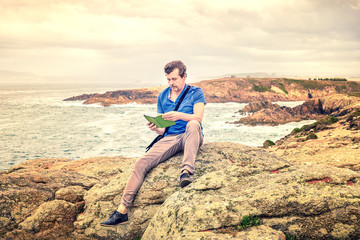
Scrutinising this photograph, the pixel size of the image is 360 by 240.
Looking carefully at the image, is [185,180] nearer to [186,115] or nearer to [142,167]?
[142,167]

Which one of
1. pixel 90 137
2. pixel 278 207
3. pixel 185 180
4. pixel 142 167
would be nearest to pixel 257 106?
pixel 90 137

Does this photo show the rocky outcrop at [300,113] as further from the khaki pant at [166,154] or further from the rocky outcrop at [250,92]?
the khaki pant at [166,154]

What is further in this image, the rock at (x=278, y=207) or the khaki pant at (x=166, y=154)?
the khaki pant at (x=166, y=154)

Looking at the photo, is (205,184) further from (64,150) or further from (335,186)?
(64,150)

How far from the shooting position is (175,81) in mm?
5699

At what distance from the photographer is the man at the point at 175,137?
5.40 m

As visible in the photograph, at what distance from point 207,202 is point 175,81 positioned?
2.83 metres

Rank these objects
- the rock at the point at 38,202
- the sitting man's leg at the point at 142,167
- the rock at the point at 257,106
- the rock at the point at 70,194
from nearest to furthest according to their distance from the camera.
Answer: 1. the sitting man's leg at the point at 142,167
2. the rock at the point at 38,202
3. the rock at the point at 70,194
4. the rock at the point at 257,106

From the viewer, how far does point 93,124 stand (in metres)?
43.8

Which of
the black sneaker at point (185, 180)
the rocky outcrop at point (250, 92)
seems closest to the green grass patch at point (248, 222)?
the black sneaker at point (185, 180)

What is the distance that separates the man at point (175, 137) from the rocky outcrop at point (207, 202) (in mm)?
309

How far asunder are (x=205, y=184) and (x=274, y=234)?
67.7 inches

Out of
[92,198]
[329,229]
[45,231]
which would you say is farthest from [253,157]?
[45,231]

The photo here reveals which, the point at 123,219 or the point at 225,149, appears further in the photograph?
the point at 225,149
